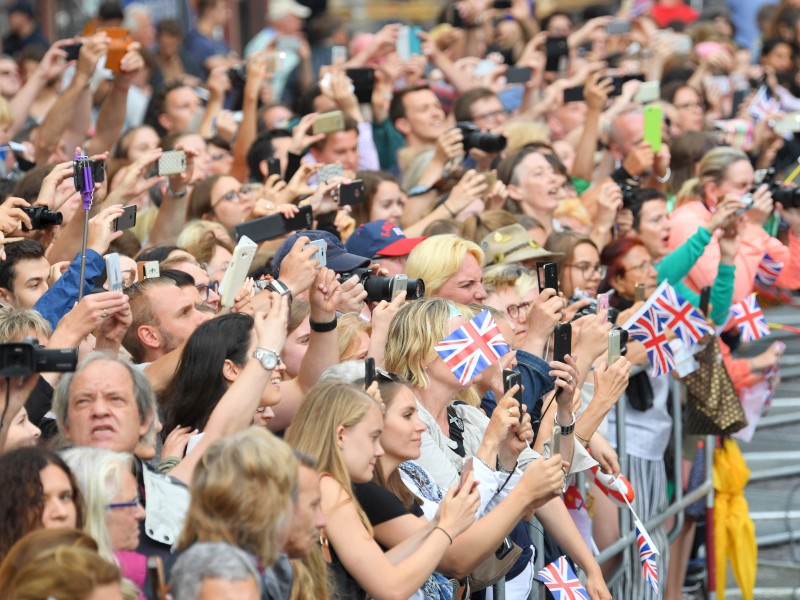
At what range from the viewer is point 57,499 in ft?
11.2

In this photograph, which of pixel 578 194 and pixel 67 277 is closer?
pixel 67 277

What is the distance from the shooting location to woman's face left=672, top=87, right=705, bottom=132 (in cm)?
1036

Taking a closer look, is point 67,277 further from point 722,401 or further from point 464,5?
point 464,5

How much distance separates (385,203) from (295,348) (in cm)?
191

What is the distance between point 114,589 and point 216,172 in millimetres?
4905

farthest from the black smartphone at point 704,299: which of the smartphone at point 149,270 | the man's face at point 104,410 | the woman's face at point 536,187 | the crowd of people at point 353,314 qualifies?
the man's face at point 104,410

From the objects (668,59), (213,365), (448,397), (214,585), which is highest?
(214,585)

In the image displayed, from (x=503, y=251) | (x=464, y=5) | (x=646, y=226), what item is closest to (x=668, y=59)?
(x=464, y=5)

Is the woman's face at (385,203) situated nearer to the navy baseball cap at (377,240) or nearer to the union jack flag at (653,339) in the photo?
the navy baseball cap at (377,240)

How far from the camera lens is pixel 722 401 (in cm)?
723

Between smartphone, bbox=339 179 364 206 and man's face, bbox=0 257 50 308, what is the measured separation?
1.58m

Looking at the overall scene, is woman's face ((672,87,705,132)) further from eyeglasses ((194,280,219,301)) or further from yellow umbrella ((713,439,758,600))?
eyeglasses ((194,280,219,301))

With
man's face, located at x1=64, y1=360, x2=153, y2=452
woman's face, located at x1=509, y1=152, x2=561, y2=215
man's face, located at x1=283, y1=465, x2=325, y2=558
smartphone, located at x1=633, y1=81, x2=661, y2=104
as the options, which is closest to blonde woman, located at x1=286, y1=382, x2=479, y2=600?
man's face, located at x1=283, y1=465, x2=325, y2=558

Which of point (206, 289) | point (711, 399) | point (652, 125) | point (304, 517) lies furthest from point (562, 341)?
point (652, 125)
